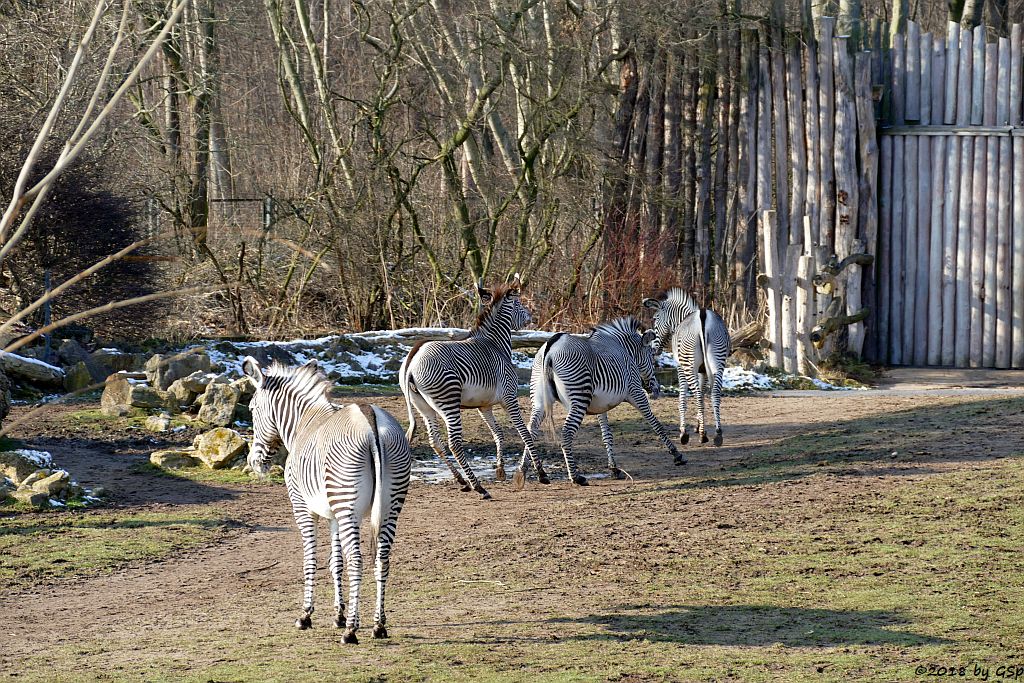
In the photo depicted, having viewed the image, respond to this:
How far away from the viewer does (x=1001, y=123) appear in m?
16.4

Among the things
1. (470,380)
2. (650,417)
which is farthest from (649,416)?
(470,380)

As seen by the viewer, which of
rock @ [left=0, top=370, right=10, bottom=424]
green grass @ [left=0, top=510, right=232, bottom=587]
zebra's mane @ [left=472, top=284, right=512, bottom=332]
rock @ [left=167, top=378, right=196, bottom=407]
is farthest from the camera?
rock @ [left=167, top=378, right=196, bottom=407]

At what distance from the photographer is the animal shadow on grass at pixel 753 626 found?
19.1 ft

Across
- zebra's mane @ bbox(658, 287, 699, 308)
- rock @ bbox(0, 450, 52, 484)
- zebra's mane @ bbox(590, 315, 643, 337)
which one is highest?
zebra's mane @ bbox(658, 287, 699, 308)

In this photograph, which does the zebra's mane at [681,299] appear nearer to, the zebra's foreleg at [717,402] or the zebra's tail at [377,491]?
the zebra's foreleg at [717,402]

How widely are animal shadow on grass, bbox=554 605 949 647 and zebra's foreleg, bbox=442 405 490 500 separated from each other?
11.2ft

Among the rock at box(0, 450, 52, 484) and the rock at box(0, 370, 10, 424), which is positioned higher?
the rock at box(0, 370, 10, 424)

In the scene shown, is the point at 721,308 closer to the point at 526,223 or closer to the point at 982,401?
the point at 526,223

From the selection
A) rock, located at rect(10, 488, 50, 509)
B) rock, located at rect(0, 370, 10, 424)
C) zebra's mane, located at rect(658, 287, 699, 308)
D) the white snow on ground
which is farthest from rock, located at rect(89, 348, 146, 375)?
zebra's mane, located at rect(658, 287, 699, 308)

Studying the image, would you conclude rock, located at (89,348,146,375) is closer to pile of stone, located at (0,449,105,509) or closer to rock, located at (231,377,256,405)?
rock, located at (231,377,256,405)

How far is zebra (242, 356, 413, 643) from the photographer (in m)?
5.80

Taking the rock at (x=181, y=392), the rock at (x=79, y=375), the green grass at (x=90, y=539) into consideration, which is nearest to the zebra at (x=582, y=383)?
the green grass at (x=90, y=539)

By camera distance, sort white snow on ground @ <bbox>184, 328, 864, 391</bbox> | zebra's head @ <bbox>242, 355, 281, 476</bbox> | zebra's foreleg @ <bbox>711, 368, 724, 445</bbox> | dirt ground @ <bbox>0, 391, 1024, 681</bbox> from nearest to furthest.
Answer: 1. dirt ground @ <bbox>0, 391, 1024, 681</bbox>
2. zebra's head @ <bbox>242, 355, 281, 476</bbox>
3. zebra's foreleg @ <bbox>711, 368, 724, 445</bbox>
4. white snow on ground @ <bbox>184, 328, 864, 391</bbox>

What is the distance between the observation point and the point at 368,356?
16.6 metres
